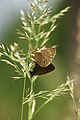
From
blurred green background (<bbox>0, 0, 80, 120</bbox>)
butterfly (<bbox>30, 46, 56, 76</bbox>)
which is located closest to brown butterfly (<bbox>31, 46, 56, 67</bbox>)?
butterfly (<bbox>30, 46, 56, 76</bbox>)

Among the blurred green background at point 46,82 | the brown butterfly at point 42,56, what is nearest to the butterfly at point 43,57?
the brown butterfly at point 42,56

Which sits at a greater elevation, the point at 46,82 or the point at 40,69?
the point at 46,82

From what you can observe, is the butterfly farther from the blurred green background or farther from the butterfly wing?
the blurred green background

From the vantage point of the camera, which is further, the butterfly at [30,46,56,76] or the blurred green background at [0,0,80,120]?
the blurred green background at [0,0,80,120]

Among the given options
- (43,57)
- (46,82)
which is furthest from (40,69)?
(46,82)

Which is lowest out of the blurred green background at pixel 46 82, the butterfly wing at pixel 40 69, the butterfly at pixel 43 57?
the butterfly wing at pixel 40 69

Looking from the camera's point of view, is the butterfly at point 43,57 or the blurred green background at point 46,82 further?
the blurred green background at point 46,82

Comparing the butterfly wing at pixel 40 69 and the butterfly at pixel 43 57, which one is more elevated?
A: the butterfly at pixel 43 57

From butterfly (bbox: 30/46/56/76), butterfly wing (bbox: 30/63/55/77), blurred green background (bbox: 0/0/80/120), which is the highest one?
blurred green background (bbox: 0/0/80/120)

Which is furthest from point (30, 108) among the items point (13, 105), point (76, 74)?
point (13, 105)

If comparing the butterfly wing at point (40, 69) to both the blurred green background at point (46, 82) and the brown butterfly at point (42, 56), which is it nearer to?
the brown butterfly at point (42, 56)

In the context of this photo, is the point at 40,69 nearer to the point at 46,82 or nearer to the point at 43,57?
the point at 43,57
